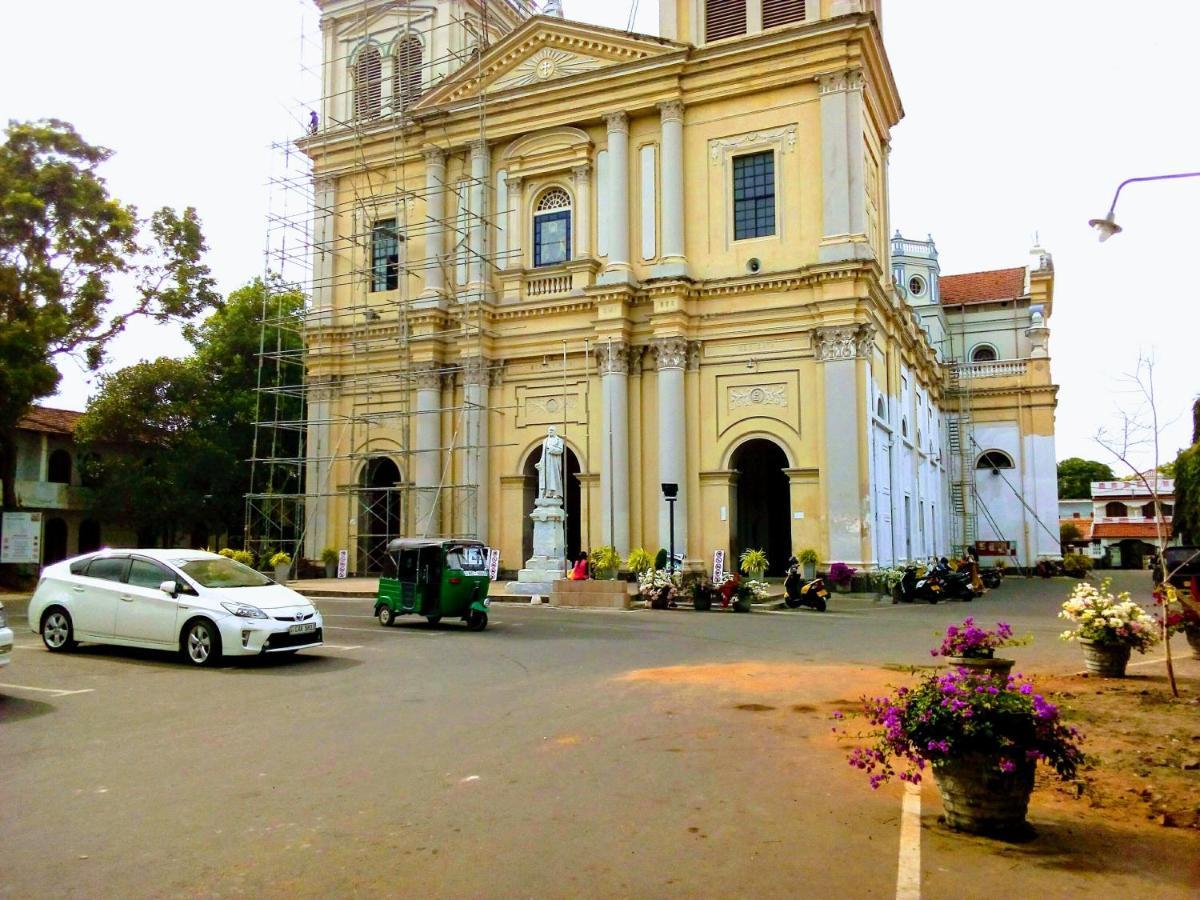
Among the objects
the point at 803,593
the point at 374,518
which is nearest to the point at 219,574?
the point at 803,593

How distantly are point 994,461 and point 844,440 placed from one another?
2313 centimetres

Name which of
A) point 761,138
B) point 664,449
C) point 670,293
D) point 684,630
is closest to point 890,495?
point 664,449

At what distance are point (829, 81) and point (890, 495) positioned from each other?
1199cm

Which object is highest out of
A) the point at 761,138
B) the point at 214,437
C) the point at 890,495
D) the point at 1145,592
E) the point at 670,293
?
the point at 761,138

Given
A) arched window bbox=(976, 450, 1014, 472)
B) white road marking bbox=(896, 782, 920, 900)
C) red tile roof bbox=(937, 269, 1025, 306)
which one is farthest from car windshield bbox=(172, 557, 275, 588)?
red tile roof bbox=(937, 269, 1025, 306)

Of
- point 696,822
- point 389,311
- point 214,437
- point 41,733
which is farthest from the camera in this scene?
point 214,437

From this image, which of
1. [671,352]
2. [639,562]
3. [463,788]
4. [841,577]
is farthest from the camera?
[671,352]

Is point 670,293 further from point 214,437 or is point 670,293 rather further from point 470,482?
point 214,437

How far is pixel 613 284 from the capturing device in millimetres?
27391

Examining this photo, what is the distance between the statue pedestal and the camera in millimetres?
22984

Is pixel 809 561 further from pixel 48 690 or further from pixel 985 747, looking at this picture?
pixel 985 747

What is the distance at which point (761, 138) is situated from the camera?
27.2 m

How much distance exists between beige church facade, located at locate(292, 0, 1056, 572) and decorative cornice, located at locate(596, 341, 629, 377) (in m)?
0.08

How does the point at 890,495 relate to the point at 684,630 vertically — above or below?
above
